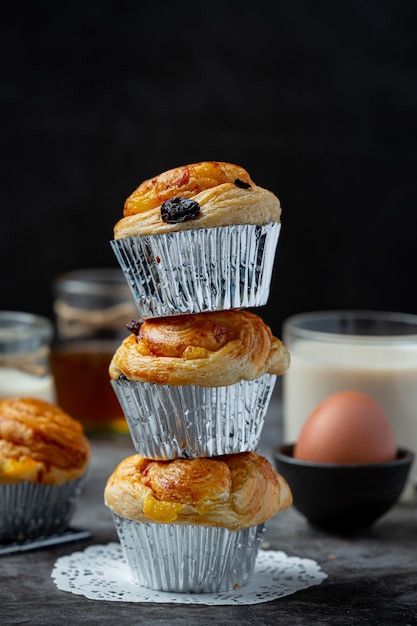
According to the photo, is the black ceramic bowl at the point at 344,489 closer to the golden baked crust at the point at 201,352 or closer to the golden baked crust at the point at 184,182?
Answer: the golden baked crust at the point at 201,352

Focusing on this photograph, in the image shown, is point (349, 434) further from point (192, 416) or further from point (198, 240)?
point (198, 240)

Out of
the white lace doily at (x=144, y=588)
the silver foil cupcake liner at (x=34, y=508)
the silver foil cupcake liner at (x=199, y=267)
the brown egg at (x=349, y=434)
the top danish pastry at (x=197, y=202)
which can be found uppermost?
the top danish pastry at (x=197, y=202)

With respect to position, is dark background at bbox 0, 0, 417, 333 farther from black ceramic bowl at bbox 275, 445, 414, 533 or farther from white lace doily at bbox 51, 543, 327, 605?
white lace doily at bbox 51, 543, 327, 605

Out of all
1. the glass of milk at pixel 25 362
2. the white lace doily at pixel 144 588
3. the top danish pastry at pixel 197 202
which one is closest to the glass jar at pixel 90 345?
the glass of milk at pixel 25 362

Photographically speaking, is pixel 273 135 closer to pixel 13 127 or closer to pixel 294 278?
pixel 294 278

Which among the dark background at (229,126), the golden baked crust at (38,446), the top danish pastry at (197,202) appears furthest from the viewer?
the dark background at (229,126)

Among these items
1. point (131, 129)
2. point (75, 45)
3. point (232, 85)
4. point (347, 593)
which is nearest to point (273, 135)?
point (232, 85)
